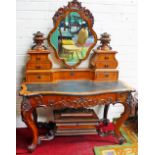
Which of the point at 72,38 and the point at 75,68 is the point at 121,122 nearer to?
the point at 75,68

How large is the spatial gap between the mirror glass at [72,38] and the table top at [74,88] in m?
0.30

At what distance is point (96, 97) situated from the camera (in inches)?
81.7

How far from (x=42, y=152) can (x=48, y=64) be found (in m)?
0.88

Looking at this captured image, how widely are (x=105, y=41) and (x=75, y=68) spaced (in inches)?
17.4

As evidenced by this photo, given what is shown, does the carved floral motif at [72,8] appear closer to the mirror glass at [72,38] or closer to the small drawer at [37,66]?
the mirror glass at [72,38]

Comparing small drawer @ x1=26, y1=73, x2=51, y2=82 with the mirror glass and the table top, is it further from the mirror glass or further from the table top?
the mirror glass

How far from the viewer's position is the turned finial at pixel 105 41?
2.38m

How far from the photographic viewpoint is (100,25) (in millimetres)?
2521

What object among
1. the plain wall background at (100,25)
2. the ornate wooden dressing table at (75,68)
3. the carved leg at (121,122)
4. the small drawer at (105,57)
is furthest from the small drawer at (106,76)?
the carved leg at (121,122)
